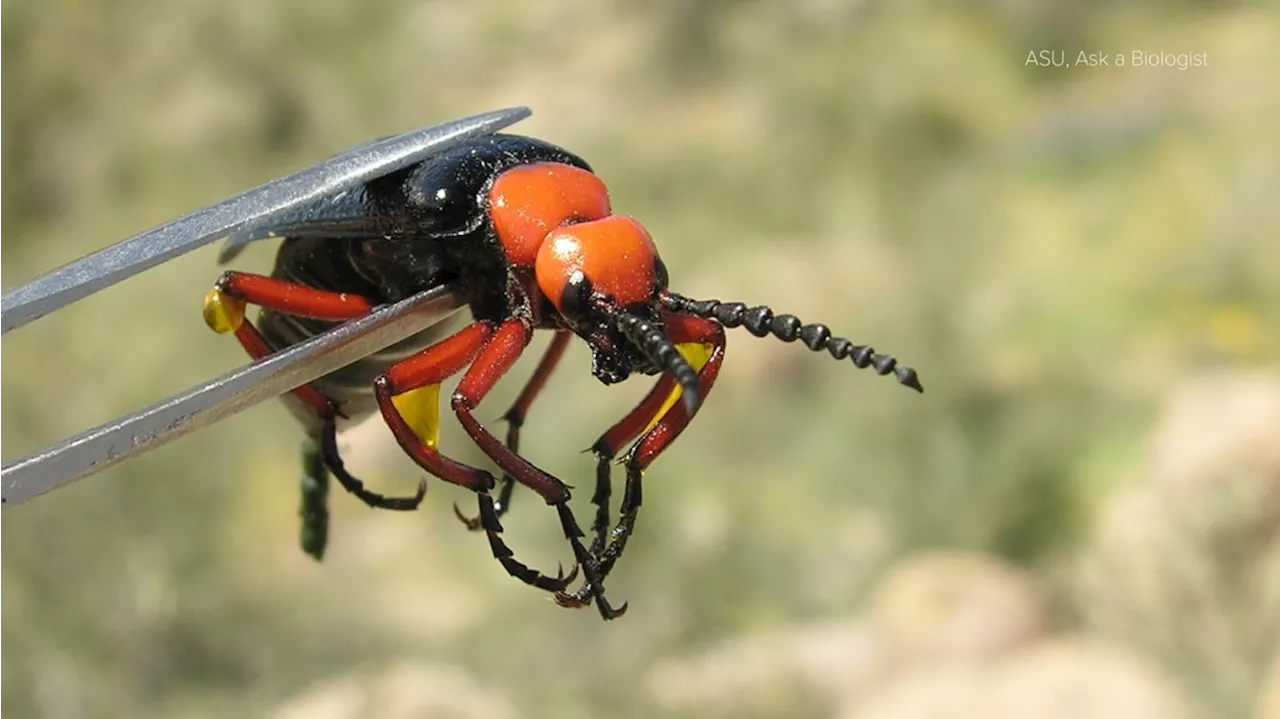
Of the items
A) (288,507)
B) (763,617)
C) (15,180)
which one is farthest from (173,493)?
(15,180)

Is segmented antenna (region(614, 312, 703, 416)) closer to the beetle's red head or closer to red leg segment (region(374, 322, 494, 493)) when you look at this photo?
the beetle's red head

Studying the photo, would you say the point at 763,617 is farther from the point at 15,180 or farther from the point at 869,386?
the point at 15,180

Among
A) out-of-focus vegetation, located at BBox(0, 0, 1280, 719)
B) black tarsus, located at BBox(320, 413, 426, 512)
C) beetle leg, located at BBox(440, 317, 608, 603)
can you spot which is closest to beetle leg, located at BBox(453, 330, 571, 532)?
black tarsus, located at BBox(320, 413, 426, 512)

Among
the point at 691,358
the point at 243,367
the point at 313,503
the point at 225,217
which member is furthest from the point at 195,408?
the point at 313,503

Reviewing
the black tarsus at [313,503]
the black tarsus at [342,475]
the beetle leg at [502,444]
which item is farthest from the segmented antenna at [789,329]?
the black tarsus at [313,503]

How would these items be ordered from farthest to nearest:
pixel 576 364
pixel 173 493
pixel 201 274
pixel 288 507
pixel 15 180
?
pixel 15 180, pixel 201 274, pixel 576 364, pixel 288 507, pixel 173 493

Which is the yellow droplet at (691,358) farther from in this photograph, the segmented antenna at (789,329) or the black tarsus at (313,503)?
the black tarsus at (313,503)
